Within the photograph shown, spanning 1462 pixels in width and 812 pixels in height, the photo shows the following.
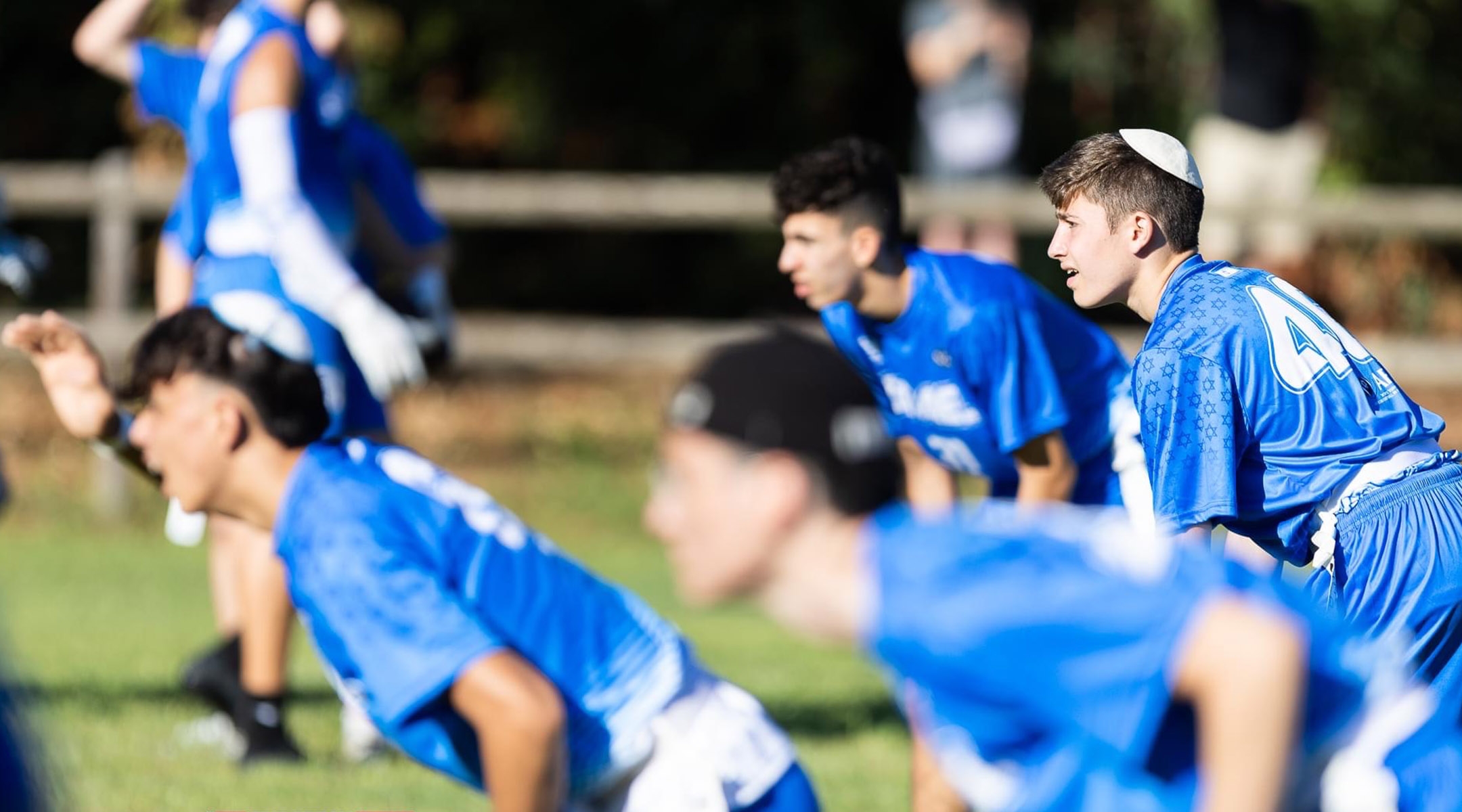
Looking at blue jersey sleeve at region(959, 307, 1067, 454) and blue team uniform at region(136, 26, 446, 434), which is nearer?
blue jersey sleeve at region(959, 307, 1067, 454)

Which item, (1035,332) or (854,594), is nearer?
(854,594)

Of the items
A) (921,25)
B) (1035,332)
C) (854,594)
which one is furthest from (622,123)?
(854,594)

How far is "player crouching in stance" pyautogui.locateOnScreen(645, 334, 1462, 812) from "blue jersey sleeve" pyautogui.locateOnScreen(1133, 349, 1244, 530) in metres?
0.92

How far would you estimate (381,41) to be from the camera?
46.8ft

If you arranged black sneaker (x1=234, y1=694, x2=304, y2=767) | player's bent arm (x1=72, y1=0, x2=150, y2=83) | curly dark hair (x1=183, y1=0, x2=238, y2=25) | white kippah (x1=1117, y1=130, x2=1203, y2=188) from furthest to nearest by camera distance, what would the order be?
player's bent arm (x1=72, y1=0, x2=150, y2=83) → curly dark hair (x1=183, y1=0, x2=238, y2=25) → black sneaker (x1=234, y1=694, x2=304, y2=767) → white kippah (x1=1117, y1=130, x2=1203, y2=188)

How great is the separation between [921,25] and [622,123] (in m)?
5.09

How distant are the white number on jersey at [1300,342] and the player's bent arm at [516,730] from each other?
4.96 ft

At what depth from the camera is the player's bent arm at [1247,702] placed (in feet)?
7.38

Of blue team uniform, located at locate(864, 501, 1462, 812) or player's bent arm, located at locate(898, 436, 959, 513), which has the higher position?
blue team uniform, located at locate(864, 501, 1462, 812)

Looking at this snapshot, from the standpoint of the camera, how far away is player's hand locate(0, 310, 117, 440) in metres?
4.07

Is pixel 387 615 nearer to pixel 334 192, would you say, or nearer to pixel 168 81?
pixel 334 192

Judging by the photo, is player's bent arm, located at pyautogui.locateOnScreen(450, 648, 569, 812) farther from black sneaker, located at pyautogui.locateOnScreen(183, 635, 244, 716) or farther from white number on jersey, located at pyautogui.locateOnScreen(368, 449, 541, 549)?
black sneaker, located at pyautogui.locateOnScreen(183, 635, 244, 716)

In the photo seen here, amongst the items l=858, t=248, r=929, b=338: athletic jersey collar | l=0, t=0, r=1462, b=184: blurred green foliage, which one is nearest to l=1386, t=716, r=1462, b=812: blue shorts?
l=858, t=248, r=929, b=338: athletic jersey collar

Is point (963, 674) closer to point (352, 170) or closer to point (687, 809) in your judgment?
point (687, 809)
